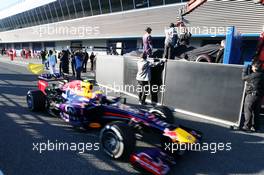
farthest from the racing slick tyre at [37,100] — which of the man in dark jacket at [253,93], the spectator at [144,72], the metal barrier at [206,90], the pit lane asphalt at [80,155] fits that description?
the man in dark jacket at [253,93]

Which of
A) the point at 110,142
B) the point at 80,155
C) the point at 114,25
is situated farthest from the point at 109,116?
the point at 114,25

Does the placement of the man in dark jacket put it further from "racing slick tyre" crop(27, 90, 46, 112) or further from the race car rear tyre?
"racing slick tyre" crop(27, 90, 46, 112)

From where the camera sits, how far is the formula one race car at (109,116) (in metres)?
4.13

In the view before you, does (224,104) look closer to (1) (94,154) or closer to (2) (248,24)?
(1) (94,154)

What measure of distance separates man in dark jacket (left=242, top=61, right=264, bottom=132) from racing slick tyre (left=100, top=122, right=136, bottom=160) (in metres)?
3.07

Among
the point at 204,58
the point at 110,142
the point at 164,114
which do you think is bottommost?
the point at 110,142

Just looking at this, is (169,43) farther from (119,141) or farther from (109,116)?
(119,141)

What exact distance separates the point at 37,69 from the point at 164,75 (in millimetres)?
3706

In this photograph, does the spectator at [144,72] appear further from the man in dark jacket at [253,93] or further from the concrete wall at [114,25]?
the concrete wall at [114,25]

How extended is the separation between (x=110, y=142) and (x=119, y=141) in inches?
12.5

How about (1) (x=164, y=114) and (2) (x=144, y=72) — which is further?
(2) (x=144, y=72)

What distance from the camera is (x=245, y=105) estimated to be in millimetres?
5832

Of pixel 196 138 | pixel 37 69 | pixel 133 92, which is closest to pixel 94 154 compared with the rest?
pixel 196 138

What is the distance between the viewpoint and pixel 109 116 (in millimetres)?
4988
